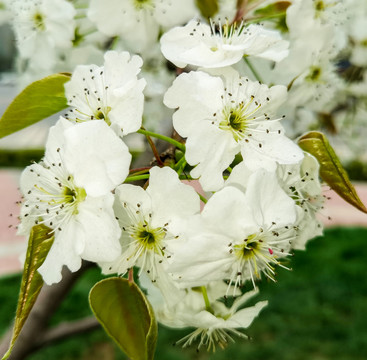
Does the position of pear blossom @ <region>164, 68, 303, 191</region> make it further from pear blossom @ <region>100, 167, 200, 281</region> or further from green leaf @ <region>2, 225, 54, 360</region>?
green leaf @ <region>2, 225, 54, 360</region>

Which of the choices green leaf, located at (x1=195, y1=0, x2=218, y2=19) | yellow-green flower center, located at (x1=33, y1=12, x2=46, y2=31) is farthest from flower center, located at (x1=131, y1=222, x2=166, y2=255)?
yellow-green flower center, located at (x1=33, y1=12, x2=46, y2=31)

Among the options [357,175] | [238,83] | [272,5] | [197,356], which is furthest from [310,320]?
[357,175]

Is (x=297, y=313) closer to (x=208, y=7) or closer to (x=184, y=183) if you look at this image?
(x=208, y=7)

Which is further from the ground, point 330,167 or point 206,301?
point 330,167

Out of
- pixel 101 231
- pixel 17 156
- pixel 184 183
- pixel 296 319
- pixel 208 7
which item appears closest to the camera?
pixel 101 231

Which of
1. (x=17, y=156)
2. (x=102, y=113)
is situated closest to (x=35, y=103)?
(x=102, y=113)

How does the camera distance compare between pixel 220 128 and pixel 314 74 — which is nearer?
pixel 220 128
